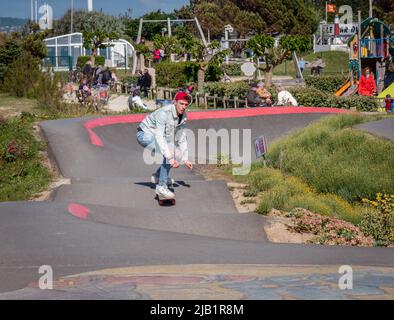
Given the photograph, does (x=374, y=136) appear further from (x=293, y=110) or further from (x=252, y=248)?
(x=252, y=248)

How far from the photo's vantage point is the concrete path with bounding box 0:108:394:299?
224 inches

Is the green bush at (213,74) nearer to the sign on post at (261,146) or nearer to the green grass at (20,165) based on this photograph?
the green grass at (20,165)

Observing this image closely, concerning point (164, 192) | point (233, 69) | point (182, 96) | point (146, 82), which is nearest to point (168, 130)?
point (182, 96)

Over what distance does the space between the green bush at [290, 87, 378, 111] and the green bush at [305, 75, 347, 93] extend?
35.2 ft

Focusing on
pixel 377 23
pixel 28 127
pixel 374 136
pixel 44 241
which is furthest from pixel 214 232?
pixel 377 23

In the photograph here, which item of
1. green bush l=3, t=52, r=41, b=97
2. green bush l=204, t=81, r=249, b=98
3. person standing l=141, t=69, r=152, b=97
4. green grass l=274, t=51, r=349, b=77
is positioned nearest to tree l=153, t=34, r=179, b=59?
green grass l=274, t=51, r=349, b=77

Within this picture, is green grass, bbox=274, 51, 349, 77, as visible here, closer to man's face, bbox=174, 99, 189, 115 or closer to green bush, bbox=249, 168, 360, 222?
green bush, bbox=249, 168, 360, 222

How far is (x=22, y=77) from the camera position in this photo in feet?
92.8

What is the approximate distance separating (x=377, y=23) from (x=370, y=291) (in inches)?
1235

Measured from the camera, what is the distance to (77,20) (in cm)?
9538

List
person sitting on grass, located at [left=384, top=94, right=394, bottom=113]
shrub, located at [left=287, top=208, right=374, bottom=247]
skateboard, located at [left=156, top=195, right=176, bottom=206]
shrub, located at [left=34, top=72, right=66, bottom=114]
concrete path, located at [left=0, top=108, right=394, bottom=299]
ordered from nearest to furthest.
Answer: concrete path, located at [left=0, top=108, right=394, bottom=299], shrub, located at [left=287, top=208, right=374, bottom=247], skateboard, located at [left=156, top=195, right=176, bottom=206], shrub, located at [left=34, top=72, right=66, bottom=114], person sitting on grass, located at [left=384, top=94, right=394, bottom=113]

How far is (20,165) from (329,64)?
149 ft

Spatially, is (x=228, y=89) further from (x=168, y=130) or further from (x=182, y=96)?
(x=182, y=96)

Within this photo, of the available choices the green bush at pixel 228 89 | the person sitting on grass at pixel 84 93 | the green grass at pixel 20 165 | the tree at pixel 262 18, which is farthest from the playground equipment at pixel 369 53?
the tree at pixel 262 18
